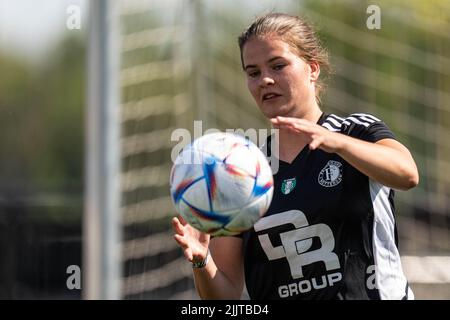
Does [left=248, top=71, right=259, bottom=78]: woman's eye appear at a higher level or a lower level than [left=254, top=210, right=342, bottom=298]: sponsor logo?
higher

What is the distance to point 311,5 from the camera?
8242mm

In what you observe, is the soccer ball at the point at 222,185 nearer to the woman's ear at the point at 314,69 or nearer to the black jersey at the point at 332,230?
the black jersey at the point at 332,230

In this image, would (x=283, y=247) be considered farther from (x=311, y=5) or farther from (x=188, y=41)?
(x=311, y=5)

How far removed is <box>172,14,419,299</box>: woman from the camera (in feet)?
9.87

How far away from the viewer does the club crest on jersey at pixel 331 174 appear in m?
3.06

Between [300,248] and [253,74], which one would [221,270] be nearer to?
[300,248]

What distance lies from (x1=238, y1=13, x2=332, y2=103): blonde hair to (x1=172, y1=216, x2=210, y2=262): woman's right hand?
2.14 ft

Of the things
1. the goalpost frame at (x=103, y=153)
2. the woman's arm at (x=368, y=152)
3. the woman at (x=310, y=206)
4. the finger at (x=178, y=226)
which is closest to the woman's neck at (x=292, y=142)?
the woman at (x=310, y=206)

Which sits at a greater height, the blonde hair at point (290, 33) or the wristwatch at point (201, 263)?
the blonde hair at point (290, 33)

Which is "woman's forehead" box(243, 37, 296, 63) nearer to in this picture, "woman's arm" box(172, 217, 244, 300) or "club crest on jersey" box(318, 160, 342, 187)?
"club crest on jersey" box(318, 160, 342, 187)

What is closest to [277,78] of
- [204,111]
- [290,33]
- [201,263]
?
[290,33]

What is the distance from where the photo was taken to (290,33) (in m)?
3.25

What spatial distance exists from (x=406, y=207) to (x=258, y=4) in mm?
3295

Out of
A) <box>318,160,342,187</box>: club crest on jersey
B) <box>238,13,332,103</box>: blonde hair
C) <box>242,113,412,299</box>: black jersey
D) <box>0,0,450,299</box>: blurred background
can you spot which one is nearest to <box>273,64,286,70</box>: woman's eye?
<box>238,13,332,103</box>: blonde hair
